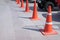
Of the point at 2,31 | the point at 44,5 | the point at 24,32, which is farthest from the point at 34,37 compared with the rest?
the point at 44,5

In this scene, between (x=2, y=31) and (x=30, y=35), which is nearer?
(x=30, y=35)

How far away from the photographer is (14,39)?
26.7 feet

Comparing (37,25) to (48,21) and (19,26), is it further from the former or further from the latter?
(48,21)

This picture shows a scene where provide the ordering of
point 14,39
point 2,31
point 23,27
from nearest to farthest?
point 14,39
point 2,31
point 23,27

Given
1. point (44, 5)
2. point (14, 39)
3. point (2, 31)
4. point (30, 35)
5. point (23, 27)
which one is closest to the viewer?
point (14, 39)

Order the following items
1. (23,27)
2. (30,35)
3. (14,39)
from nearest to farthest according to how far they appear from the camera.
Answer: (14,39), (30,35), (23,27)

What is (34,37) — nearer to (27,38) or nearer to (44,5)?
(27,38)

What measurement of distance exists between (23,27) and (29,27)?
10.4 inches

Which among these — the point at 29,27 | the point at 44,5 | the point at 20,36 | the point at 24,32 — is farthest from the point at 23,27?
the point at 44,5

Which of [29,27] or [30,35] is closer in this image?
[30,35]

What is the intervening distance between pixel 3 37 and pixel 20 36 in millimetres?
626

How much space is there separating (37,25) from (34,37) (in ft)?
7.26

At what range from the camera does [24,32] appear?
9.19m

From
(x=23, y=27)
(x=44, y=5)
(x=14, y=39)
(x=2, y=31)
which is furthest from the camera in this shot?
(x=44, y=5)
